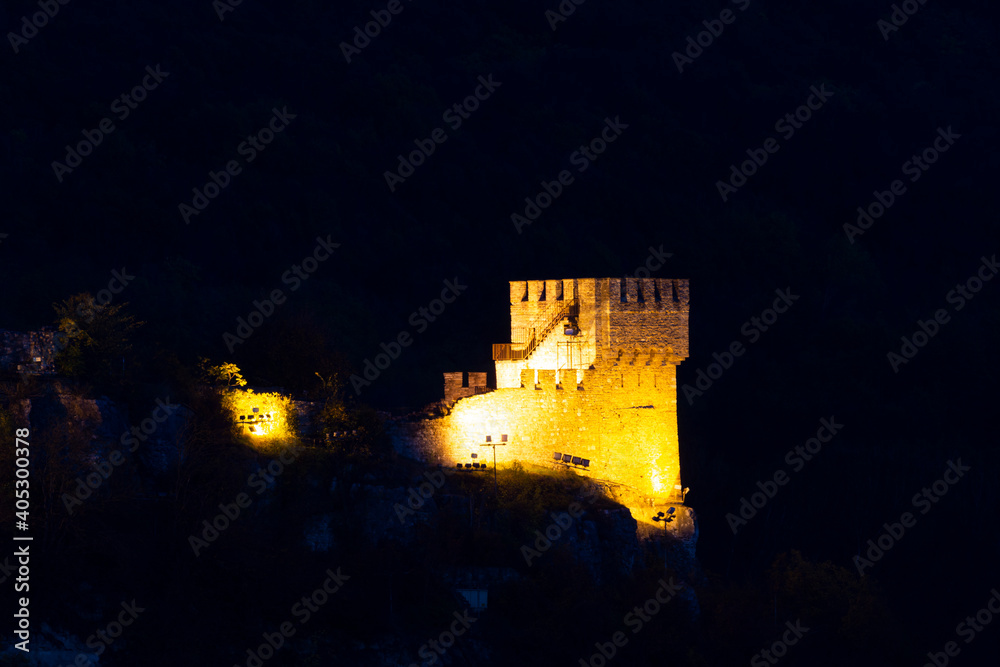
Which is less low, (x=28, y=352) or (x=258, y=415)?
(x=28, y=352)

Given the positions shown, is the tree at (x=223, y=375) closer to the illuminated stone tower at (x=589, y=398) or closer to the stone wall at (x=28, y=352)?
the stone wall at (x=28, y=352)

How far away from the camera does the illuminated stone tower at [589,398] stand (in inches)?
1455

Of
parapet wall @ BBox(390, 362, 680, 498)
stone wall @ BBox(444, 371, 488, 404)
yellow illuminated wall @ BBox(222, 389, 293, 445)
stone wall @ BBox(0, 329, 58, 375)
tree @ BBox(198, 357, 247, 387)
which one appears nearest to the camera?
stone wall @ BBox(0, 329, 58, 375)

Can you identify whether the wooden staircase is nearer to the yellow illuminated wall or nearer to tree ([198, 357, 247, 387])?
the yellow illuminated wall

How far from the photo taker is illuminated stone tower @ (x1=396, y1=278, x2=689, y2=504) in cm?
3697

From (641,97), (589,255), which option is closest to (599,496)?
(589,255)

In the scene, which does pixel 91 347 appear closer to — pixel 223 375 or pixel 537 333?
pixel 223 375

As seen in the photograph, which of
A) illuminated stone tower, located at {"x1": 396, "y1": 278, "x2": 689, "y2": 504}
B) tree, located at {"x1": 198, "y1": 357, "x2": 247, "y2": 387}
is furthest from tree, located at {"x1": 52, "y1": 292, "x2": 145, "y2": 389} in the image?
A: illuminated stone tower, located at {"x1": 396, "y1": 278, "x2": 689, "y2": 504}

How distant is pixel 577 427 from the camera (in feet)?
123

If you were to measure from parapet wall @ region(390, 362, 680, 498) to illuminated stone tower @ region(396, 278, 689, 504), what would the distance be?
3 cm

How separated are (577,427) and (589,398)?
0.85m

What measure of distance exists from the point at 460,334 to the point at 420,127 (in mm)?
20354

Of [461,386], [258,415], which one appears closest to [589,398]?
[461,386]

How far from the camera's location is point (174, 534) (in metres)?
32.7
